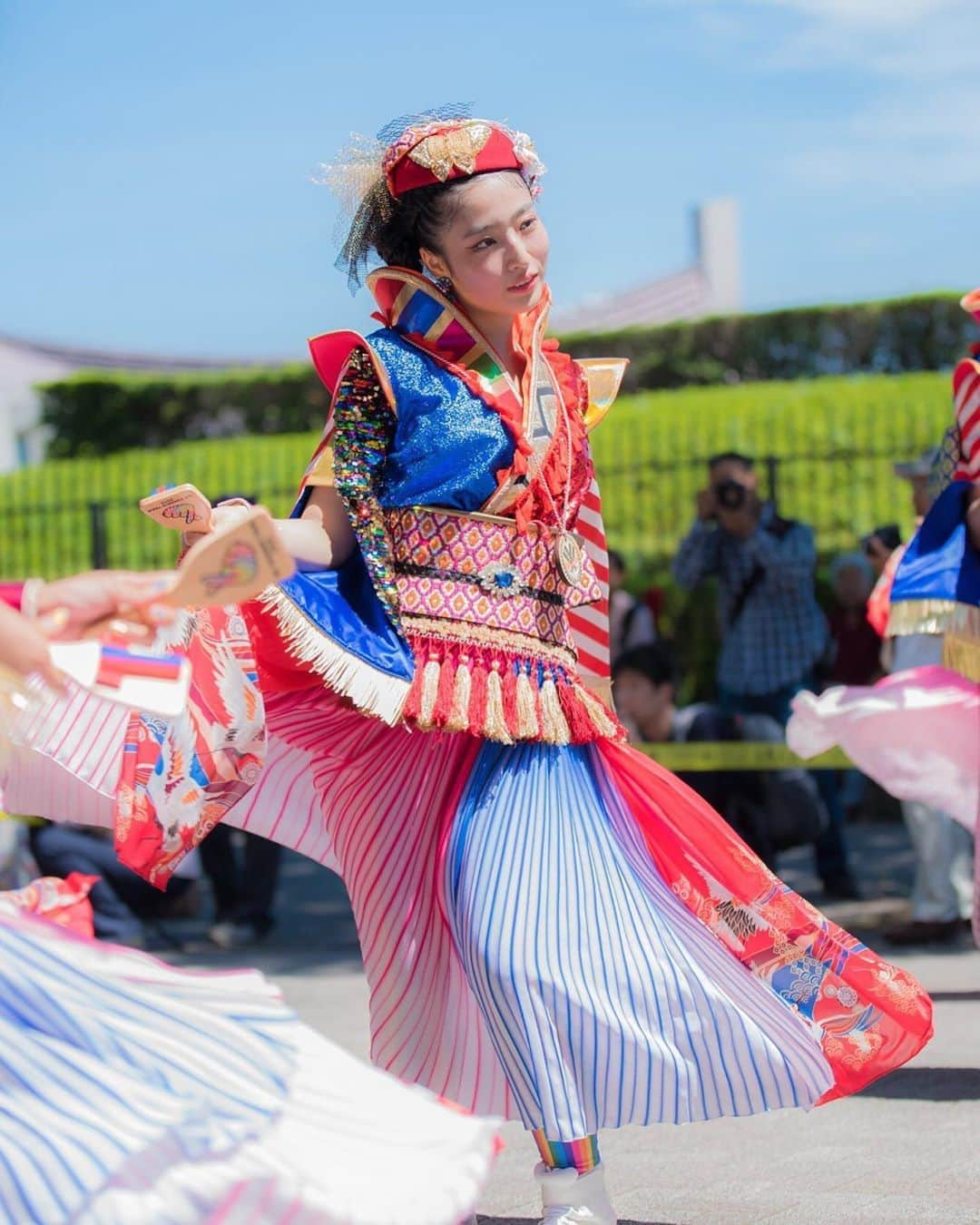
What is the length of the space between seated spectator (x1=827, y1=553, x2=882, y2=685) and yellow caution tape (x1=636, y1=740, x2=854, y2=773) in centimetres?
112

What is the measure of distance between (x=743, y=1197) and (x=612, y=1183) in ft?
1.08

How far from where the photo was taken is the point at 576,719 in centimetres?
354

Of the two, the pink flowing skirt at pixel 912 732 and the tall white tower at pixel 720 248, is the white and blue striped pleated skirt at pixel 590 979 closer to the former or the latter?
the pink flowing skirt at pixel 912 732

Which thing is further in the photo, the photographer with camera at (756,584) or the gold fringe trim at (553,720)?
the photographer with camera at (756,584)

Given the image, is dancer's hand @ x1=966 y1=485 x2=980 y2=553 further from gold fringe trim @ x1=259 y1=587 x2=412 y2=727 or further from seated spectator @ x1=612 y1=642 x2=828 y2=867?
seated spectator @ x1=612 y1=642 x2=828 y2=867

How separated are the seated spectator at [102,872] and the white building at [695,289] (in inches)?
757

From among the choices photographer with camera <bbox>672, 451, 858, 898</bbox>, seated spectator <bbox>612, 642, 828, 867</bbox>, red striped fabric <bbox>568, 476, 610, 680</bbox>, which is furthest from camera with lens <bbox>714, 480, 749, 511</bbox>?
red striped fabric <bbox>568, 476, 610, 680</bbox>

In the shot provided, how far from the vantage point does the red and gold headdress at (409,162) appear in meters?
3.66

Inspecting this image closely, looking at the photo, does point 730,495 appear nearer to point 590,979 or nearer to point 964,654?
point 964,654

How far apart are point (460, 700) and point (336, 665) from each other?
226 mm

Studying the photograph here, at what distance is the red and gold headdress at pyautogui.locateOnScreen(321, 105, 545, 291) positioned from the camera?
366 cm

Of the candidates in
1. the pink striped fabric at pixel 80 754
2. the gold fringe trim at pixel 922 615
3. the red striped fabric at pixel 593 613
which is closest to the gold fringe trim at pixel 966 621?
the gold fringe trim at pixel 922 615

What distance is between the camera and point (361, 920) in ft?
12.0

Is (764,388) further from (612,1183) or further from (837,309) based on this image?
(612,1183)
